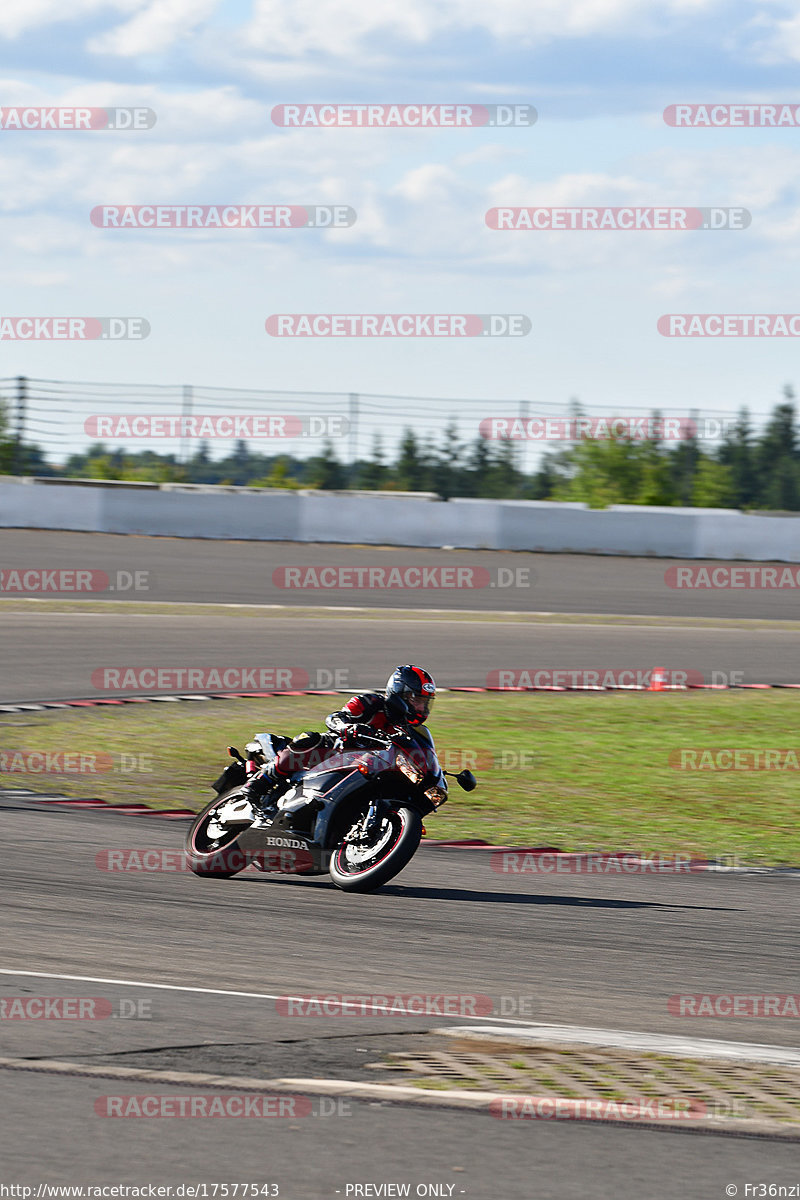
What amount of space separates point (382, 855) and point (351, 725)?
0.74 meters

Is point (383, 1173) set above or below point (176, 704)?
below

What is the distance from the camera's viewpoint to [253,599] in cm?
2430

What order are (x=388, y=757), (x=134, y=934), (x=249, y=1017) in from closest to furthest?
1. (x=249, y=1017)
2. (x=134, y=934)
3. (x=388, y=757)

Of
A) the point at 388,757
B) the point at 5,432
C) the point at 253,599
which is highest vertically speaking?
the point at 5,432

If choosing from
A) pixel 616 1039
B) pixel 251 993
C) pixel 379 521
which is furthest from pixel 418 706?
pixel 379 521

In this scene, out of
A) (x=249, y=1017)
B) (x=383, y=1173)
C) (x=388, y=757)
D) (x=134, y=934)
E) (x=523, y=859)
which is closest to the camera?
(x=383, y=1173)

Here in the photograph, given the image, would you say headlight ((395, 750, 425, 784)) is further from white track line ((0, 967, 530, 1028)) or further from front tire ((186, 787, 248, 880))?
white track line ((0, 967, 530, 1028))

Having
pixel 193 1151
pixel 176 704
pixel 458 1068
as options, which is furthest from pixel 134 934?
pixel 176 704

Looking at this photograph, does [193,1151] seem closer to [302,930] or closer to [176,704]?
[302,930]

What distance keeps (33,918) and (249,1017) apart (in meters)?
2.05

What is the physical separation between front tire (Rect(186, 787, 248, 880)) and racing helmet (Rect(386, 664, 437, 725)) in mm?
1013

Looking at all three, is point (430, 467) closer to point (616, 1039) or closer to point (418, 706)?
point (418, 706)

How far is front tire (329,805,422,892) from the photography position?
26.7ft

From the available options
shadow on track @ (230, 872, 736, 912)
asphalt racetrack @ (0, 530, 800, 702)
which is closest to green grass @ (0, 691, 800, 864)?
asphalt racetrack @ (0, 530, 800, 702)
